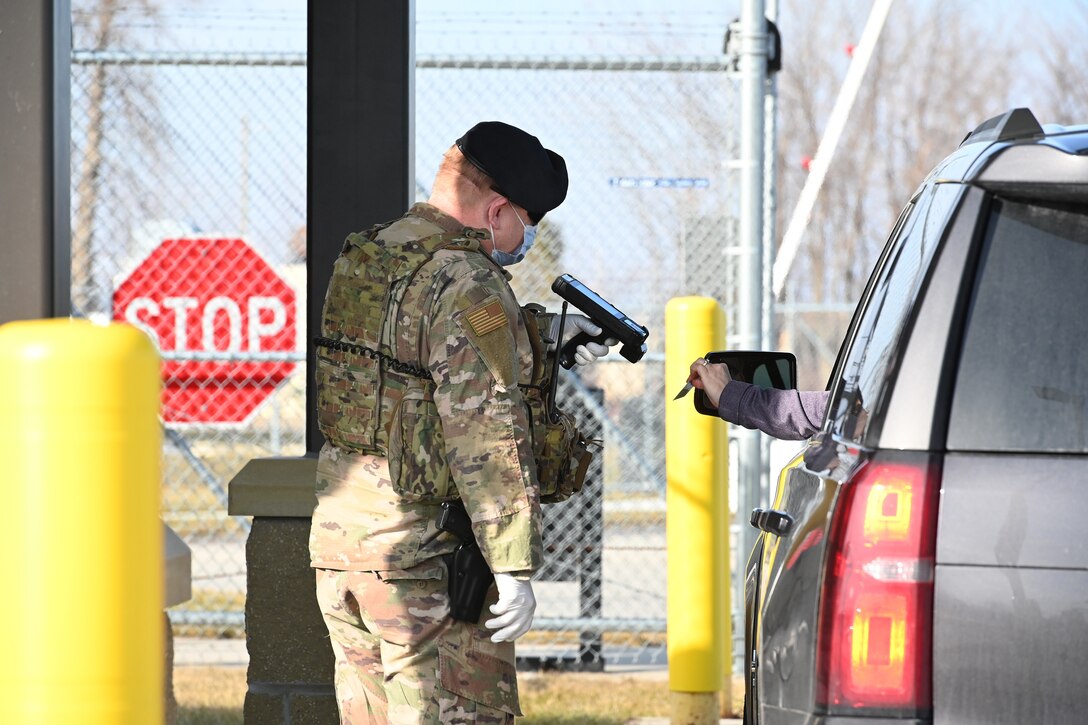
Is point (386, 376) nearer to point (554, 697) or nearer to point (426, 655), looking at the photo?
point (426, 655)

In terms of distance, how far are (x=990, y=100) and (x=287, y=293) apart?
21.0m

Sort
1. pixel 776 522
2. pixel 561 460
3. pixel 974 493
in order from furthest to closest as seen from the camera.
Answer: pixel 561 460
pixel 776 522
pixel 974 493

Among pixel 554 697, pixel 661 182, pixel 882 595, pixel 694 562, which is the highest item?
pixel 661 182

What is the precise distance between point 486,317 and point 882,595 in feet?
3.82

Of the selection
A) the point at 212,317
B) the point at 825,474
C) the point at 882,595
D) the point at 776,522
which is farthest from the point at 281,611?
the point at 212,317

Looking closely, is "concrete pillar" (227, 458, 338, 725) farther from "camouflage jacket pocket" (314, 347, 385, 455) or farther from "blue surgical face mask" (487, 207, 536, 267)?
"blue surgical face mask" (487, 207, 536, 267)

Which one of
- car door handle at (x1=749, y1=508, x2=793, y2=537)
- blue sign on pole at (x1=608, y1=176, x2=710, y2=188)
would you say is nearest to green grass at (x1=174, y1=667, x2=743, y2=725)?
blue sign on pole at (x1=608, y1=176, x2=710, y2=188)

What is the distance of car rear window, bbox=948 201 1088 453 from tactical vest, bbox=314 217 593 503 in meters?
1.27

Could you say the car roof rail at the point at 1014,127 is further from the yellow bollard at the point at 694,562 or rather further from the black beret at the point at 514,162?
the yellow bollard at the point at 694,562

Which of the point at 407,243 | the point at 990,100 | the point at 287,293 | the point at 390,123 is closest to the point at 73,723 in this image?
the point at 407,243

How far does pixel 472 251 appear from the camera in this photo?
2.90 meters

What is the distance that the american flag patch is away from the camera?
8.99ft

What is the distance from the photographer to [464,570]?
2.83 meters

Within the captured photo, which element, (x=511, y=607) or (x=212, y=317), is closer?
(x=511, y=607)
